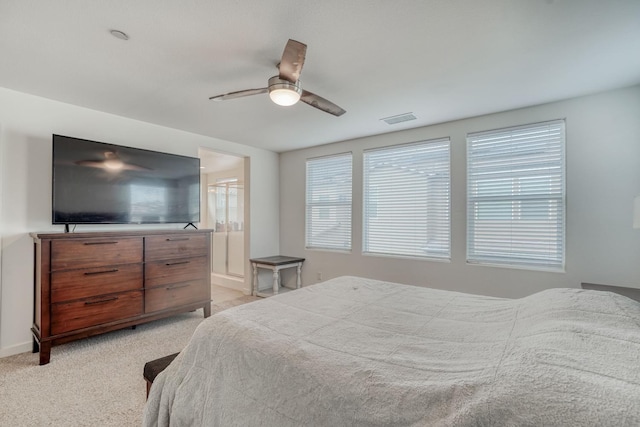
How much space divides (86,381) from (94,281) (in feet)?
3.10

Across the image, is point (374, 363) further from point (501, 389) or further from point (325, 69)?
point (325, 69)

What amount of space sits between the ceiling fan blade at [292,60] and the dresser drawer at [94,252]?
95.2 inches

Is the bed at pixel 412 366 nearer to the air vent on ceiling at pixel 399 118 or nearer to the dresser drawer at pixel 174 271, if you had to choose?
the dresser drawer at pixel 174 271

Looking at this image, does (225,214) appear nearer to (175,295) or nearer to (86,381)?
(175,295)

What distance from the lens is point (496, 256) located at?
11.3ft

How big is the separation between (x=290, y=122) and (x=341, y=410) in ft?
11.1

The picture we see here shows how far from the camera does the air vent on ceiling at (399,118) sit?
3.54 meters

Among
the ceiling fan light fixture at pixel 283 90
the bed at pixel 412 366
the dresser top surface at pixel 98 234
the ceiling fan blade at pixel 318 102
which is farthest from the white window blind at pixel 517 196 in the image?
the dresser top surface at pixel 98 234

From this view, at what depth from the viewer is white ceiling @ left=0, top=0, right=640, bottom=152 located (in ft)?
5.75

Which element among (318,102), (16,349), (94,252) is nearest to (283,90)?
(318,102)

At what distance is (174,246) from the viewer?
140 inches

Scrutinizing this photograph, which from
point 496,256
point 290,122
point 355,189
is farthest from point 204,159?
point 496,256

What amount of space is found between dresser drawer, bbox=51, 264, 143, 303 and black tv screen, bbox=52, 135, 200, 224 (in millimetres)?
561

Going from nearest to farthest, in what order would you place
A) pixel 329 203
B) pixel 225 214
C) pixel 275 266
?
1. pixel 275 266
2. pixel 329 203
3. pixel 225 214
